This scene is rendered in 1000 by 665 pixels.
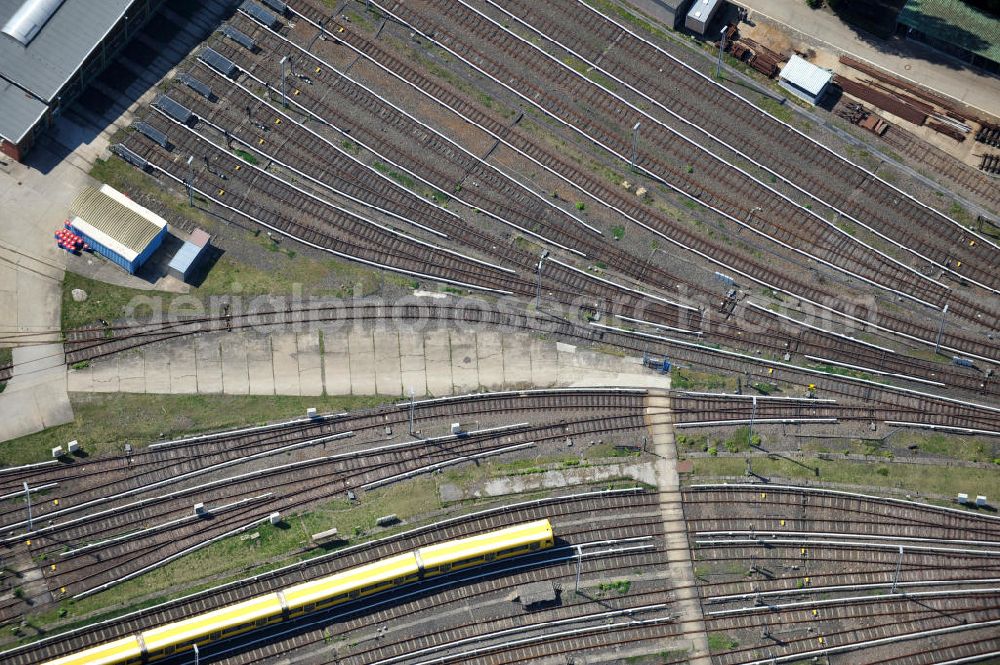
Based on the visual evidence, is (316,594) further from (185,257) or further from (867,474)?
(867,474)

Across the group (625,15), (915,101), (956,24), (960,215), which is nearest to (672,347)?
(960,215)

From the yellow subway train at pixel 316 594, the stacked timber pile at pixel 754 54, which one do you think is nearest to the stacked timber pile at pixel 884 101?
the stacked timber pile at pixel 754 54

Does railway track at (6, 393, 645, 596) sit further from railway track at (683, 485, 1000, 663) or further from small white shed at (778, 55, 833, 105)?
small white shed at (778, 55, 833, 105)

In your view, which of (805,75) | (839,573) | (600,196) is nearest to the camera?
(839,573)

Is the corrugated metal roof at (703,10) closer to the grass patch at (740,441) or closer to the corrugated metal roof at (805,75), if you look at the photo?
the corrugated metal roof at (805,75)

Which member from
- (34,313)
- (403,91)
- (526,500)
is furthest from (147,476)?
(403,91)
